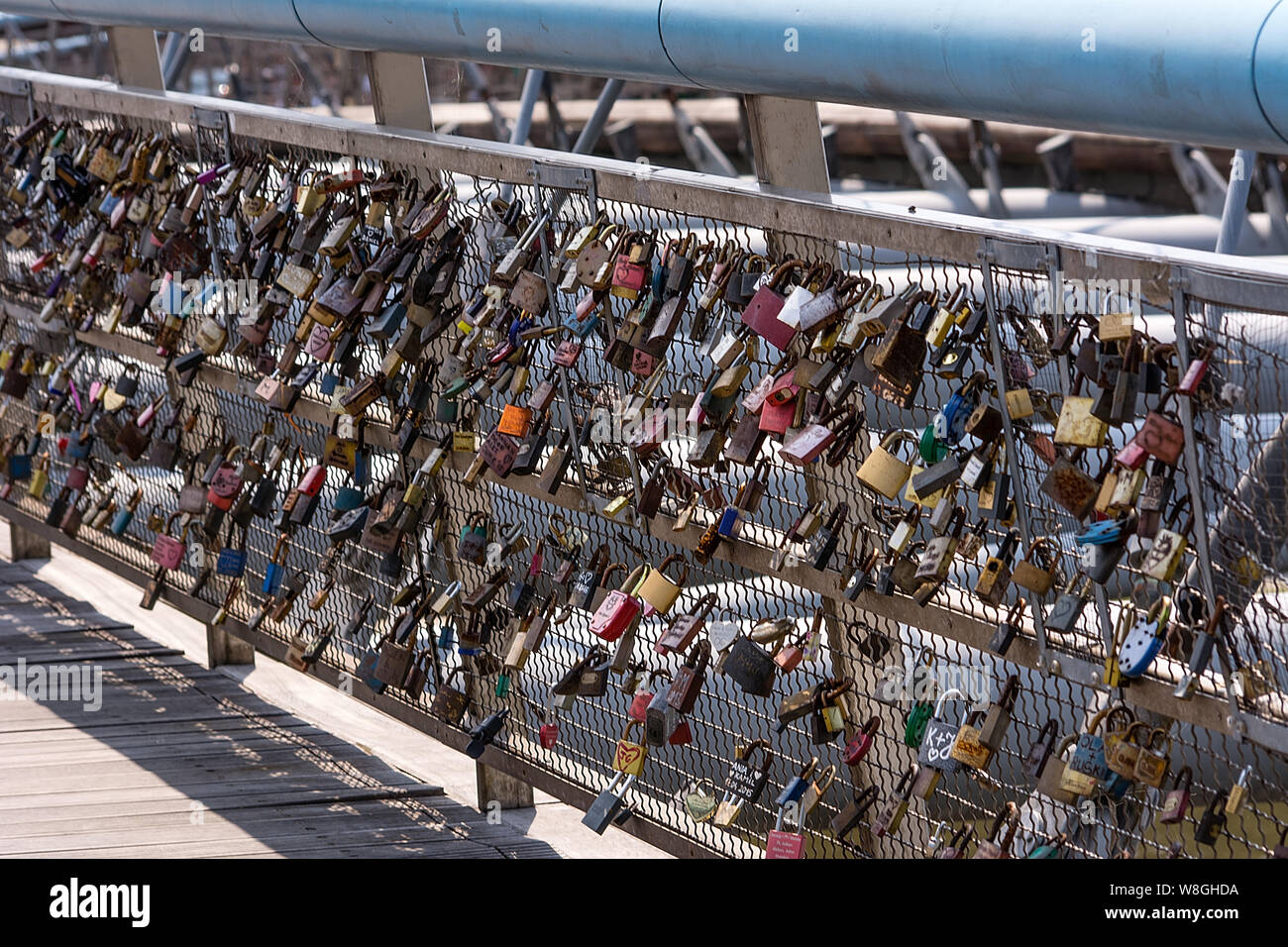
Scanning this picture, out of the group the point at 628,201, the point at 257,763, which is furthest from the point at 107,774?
the point at 628,201

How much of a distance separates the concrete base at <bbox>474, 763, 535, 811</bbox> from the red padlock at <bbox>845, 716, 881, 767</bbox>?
4.56ft

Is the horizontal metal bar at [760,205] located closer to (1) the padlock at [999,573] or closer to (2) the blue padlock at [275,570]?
(1) the padlock at [999,573]

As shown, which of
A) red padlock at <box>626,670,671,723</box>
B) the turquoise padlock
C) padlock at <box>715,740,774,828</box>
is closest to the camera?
padlock at <box>715,740,774,828</box>

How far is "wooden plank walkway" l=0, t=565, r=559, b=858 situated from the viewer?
152 inches

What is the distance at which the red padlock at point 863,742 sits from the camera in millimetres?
2873

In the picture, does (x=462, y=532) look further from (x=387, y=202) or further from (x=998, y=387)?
(x=998, y=387)

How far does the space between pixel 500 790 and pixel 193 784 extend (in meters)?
0.79

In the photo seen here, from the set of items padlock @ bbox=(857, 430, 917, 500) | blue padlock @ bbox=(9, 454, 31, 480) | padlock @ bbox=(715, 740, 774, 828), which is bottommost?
padlock @ bbox=(715, 740, 774, 828)

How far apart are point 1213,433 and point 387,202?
6.96ft

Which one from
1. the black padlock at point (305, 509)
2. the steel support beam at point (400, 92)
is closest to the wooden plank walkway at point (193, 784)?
the black padlock at point (305, 509)

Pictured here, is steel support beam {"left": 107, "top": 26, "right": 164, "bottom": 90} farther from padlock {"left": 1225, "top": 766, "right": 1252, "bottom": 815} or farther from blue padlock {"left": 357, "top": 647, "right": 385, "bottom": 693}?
padlock {"left": 1225, "top": 766, "right": 1252, "bottom": 815}

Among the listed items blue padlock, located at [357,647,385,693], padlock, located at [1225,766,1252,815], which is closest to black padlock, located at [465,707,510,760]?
blue padlock, located at [357,647,385,693]

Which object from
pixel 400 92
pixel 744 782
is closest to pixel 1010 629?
pixel 744 782
